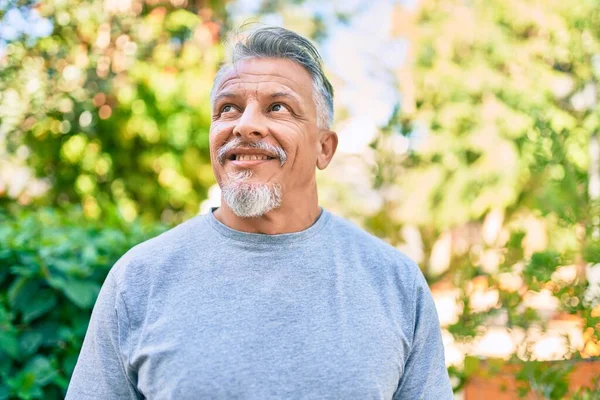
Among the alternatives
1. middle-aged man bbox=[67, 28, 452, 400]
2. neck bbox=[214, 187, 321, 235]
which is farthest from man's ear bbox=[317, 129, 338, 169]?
neck bbox=[214, 187, 321, 235]

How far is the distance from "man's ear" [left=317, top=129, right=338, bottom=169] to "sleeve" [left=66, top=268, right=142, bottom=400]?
69cm

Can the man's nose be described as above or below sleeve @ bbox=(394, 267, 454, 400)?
above

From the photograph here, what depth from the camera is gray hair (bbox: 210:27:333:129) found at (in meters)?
1.81

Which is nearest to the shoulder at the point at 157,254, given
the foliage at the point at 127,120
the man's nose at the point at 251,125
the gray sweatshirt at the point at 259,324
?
the gray sweatshirt at the point at 259,324

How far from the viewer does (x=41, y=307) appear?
91.0 inches

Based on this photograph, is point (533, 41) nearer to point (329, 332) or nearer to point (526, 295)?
point (526, 295)

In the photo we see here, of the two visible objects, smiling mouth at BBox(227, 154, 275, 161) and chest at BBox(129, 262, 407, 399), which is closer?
chest at BBox(129, 262, 407, 399)

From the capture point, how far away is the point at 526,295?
2527 mm

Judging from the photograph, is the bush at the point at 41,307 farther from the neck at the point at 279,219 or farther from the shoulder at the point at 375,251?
the shoulder at the point at 375,251

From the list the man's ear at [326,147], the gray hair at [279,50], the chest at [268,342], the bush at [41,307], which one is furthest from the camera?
the bush at [41,307]

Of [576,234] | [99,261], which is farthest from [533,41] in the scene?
[99,261]

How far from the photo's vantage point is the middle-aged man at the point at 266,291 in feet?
5.17

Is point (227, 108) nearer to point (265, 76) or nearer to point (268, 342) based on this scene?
point (265, 76)

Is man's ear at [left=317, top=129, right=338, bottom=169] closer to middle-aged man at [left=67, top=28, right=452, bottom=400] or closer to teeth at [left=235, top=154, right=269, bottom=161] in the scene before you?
middle-aged man at [left=67, top=28, right=452, bottom=400]
